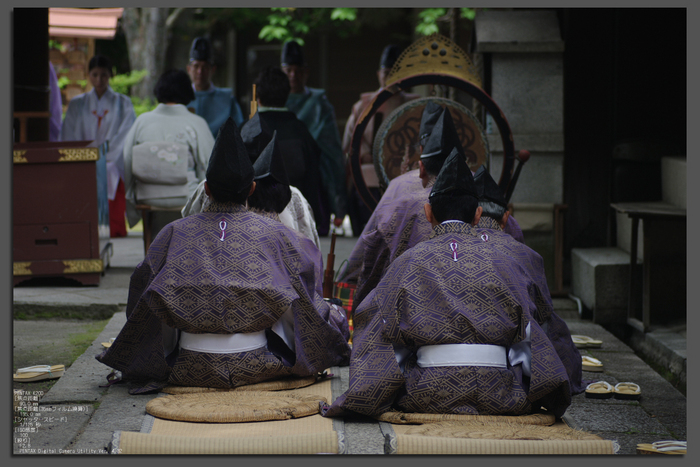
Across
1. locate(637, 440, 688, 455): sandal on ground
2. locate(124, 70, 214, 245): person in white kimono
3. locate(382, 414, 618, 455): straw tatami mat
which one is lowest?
locate(637, 440, 688, 455): sandal on ground

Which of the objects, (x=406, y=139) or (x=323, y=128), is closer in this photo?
(x=406, y=139)

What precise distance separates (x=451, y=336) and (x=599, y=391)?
1.20 metres

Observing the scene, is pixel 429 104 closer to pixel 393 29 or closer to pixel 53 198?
pixel 53 198

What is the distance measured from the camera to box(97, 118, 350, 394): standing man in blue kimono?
3.86 m

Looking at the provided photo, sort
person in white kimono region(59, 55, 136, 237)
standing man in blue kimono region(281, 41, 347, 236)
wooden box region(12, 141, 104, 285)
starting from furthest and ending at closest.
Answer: person in white kimono region(59, 55, 136, 237), standing man in blue kimono region(281, 41, 347, 236), wooden box region(12, 141, 104, 285)

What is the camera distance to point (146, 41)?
12.6 meters

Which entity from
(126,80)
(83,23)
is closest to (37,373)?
(83,23)

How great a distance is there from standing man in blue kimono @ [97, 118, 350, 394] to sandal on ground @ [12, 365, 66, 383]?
579mm

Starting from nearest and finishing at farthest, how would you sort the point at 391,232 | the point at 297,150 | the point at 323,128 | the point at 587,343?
the point at 391,232
the point at 587,343
the point at 297,150
the point at 323,128

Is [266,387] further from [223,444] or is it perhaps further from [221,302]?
[223,444]

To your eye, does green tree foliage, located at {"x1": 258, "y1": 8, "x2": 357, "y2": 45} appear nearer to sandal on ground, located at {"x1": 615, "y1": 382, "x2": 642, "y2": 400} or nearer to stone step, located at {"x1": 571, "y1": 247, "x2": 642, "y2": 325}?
stone step, located at {"x1": 571, "y1": 247, "x2": 642, "y2": 325}

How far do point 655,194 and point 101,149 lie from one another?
476 centimetres

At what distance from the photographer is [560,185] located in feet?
21.7

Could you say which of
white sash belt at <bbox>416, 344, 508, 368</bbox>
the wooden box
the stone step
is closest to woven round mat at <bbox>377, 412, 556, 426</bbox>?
white sash belt at <bbox>416, 344, 508, 368</bbox>
